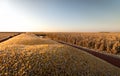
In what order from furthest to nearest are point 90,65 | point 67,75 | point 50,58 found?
point 90,65 < point 50,58 < point 67,75

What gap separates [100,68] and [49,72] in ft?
10.1

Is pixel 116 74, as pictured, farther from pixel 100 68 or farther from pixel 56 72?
pixel 56 72

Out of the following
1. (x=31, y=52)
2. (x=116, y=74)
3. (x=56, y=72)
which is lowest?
(x=116, y=74)

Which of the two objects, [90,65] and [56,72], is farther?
[90,65]

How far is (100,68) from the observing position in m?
9.48

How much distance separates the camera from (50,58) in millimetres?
8586

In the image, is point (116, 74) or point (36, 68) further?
point (116, 74)

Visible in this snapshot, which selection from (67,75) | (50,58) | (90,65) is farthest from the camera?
(90,65)

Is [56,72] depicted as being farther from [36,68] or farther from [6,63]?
[6,63]

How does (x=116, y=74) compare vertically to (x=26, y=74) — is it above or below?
below

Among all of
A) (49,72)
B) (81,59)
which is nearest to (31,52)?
(49,72)

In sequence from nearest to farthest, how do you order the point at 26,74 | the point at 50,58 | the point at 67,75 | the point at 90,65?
the point at 26,74
the point at 67,75
the point at 50,58
the point at 90,65

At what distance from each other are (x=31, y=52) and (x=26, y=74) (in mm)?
1861

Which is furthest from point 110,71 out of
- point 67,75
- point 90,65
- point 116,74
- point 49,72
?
point 49,72
